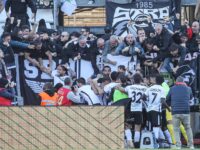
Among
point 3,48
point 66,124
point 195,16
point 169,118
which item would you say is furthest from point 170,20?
point 66,124

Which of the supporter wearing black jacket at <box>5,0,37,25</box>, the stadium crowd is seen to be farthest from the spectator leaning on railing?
the supporter wearing black jacket at <box>5,0,37,25</box>

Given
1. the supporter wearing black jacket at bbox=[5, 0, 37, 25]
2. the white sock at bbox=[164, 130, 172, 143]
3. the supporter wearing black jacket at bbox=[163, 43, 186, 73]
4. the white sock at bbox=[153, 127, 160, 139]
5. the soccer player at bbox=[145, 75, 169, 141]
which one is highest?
the supporter wearing black jacket at bbox=[5, 0, 37, 25]

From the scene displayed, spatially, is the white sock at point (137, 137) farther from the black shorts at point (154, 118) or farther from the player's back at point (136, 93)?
the player's back at point (136, 93)

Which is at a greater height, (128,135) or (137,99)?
(137,99)

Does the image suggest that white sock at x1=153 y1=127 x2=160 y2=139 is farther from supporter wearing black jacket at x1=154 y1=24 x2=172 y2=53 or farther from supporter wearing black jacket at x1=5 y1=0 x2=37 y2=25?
supporter wearing black jacket at x1=5 y1=0 x2=37 y2=25

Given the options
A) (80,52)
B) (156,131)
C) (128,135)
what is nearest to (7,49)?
(80,52)

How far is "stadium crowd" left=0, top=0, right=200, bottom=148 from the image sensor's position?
2273 cm

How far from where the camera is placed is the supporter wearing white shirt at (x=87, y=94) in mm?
23156

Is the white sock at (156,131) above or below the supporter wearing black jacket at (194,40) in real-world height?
below

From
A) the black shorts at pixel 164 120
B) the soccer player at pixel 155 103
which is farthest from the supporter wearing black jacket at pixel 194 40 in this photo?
the black shorts at pixel 164 120

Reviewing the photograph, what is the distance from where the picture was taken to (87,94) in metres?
23.2

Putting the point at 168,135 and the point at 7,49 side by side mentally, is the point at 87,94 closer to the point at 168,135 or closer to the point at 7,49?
the point at 168,135

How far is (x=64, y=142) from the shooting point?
19.6 m

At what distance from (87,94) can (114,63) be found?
1761 millimetres
